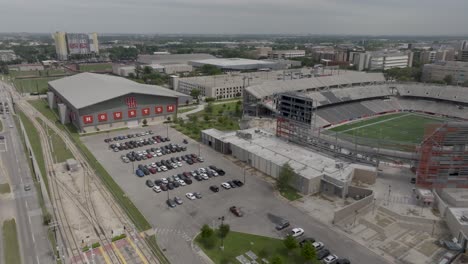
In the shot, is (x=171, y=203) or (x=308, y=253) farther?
(x=171, y=203)

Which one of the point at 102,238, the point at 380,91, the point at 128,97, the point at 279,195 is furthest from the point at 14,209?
the point at 380,91

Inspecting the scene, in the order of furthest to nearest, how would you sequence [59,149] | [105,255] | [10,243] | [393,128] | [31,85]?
[31,85]
[393,128]
[59,149]
[10,243]
[105,255]

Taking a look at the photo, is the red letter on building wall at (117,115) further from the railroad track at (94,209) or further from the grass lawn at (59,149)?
the railroad track at (94,209)

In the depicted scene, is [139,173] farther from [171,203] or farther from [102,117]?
[102,117]

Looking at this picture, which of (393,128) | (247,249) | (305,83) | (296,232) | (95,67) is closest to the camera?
(247,249)

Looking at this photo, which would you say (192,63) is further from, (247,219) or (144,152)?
(247,219)

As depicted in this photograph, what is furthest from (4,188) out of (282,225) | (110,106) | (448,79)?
(448,79)
